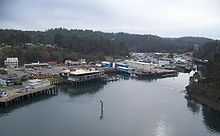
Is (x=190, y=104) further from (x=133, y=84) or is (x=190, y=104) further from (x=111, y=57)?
(x=111, y=57)

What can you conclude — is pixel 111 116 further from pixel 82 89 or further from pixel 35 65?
pixel 35 65

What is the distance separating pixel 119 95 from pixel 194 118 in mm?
6416

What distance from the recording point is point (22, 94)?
62.6 feet

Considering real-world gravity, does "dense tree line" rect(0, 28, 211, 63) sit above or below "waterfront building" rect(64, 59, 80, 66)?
above

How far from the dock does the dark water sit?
63 centimetres

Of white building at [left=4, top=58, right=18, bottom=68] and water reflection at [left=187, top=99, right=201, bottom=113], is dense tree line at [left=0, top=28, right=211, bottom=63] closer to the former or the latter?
white building at [left=4, top=58, right=18, bottom=68]

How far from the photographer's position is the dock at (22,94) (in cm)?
1765

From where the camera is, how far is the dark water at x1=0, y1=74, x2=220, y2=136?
13.8 metres

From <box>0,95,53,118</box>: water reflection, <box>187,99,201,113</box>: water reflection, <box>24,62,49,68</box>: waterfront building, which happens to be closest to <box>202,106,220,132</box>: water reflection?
<box>187,99,201,113</box>: water reflection

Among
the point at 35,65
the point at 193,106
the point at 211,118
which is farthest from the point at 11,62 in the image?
the point at 211,118

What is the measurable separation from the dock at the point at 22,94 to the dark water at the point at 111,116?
630 mm

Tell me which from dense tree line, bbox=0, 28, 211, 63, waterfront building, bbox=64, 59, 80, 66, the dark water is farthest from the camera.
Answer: dense tree line, bbox=0, 28, 211, 63

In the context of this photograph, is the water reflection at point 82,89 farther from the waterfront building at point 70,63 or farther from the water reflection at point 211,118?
the water reflection at point 211,118

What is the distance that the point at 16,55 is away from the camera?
32.0 meters
